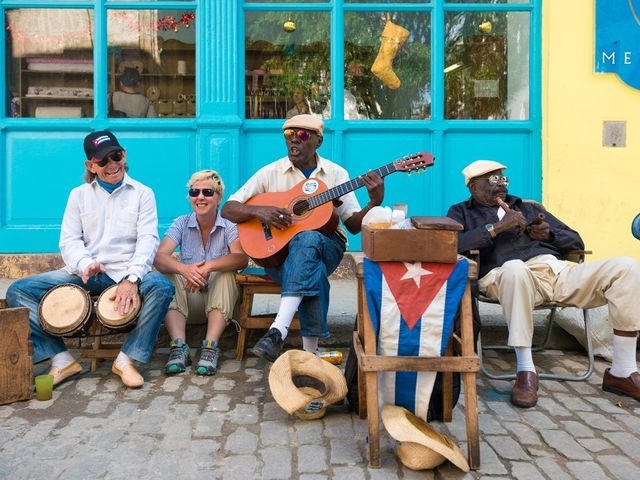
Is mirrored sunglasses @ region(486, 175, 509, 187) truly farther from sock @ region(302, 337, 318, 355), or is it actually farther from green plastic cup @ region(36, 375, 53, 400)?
green plastic cup @ region(36, 375, 53, 400)

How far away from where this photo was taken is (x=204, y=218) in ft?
15.1

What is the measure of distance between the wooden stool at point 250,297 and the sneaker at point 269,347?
533mm

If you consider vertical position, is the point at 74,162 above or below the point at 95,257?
above

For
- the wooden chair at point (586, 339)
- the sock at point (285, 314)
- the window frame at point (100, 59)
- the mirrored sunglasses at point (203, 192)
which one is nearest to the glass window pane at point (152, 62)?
the window frame at point (100, 59)

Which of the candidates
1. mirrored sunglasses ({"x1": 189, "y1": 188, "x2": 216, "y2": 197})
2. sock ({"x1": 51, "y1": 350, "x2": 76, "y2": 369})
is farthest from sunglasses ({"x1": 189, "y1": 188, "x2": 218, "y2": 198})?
sock ({"x1": 51, "y1": 350, "x2": 76, "y2": 369})

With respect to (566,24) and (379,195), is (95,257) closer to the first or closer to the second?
(379,195)

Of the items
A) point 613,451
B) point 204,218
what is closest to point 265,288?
point 204,218

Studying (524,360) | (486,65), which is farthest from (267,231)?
(486,65)

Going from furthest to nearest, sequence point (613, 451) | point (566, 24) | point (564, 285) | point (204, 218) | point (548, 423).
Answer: point (566, 24) < point (204, 218) < point (564, 285) < point (548, 423) < point (613, 451)

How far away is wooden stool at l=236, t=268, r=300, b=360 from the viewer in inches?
173

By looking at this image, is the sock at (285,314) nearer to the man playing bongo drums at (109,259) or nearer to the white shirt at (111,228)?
the man playing bongo drums at (109,259)

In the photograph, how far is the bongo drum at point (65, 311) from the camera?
3908 mm

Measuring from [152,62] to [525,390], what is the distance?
4799 mm

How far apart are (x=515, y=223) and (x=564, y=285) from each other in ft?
1.47
